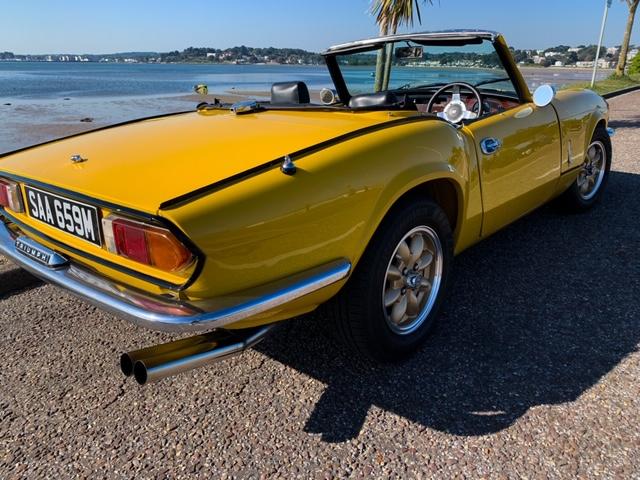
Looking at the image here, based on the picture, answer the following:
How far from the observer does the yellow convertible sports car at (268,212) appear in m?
1.68

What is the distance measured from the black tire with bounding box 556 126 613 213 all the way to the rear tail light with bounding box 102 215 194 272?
140 inches

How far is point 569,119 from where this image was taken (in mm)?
3633

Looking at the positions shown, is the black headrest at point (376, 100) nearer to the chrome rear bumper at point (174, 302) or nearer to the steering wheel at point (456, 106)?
the steering wheel at point (456, 106)

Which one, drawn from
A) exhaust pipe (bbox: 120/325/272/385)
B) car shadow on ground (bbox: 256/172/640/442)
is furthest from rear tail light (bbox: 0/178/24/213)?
car shadow on ground (bbox: 256/172/640/442)

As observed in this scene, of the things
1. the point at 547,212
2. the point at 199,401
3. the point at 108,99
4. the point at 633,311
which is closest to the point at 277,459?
the point at 199,401

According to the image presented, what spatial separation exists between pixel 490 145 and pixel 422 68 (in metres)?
1.26

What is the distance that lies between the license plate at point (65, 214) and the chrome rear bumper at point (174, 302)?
5.3 inches

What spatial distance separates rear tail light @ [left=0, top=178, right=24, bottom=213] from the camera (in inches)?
91.0

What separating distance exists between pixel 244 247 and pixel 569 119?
292 centimetres

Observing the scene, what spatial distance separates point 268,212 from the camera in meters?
1.71

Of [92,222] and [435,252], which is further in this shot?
[435,252]

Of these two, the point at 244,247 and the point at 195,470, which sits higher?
the point at 244,247

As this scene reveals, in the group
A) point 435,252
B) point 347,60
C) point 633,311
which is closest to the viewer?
point 435,252

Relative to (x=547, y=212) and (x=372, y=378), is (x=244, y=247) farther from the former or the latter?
(x=547, y=212)
